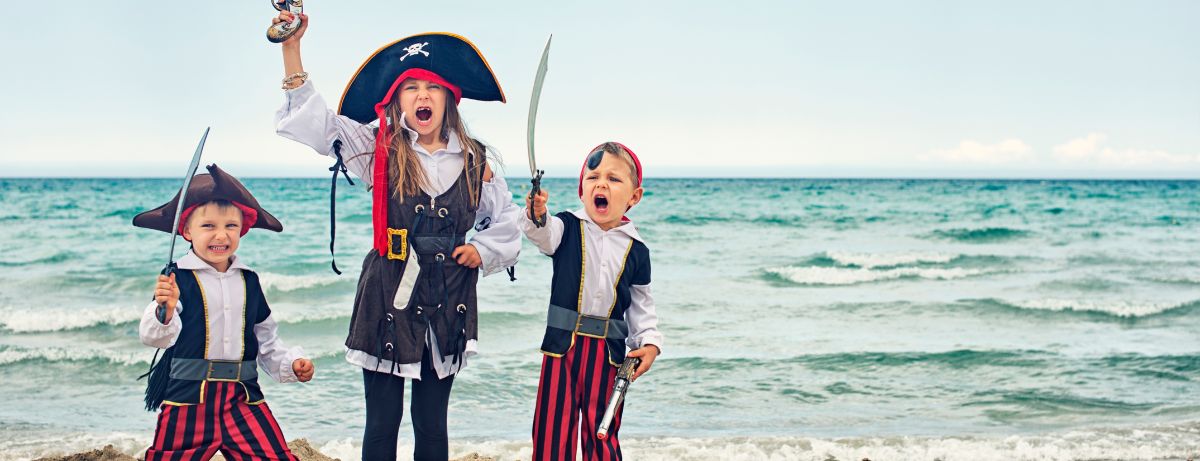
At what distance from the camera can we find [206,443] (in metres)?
3.11

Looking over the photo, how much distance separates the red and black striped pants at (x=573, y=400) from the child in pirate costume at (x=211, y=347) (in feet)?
2.52

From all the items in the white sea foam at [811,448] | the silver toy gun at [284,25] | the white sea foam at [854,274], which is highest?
the silver toy gun at [284,25]

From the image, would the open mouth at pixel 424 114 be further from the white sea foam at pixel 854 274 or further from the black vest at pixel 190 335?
the white sea foam at pixel 854 274

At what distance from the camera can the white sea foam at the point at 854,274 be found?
1339cm

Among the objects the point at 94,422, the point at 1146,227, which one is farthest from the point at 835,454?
the point at 1146,227

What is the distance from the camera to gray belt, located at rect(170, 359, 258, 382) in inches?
122

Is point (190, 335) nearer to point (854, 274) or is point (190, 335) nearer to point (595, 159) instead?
point (595, 159)

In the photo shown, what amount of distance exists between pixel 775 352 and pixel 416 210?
550 centimetres

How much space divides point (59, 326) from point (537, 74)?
768 cm

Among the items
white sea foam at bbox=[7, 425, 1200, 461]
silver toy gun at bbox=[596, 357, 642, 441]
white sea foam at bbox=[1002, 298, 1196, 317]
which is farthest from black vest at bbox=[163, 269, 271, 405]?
white sea foam at bbox=[1002, 298, 1196, 317]

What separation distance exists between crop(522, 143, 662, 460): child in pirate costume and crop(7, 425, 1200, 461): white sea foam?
1883 millimetres

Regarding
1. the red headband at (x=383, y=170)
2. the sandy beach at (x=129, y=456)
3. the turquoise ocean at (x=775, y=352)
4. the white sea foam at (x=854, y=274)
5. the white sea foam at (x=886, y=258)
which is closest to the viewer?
the red headband at (x=383, y=170)

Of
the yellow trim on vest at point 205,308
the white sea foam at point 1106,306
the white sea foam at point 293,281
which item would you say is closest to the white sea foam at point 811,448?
the yellow trim on vest at point 205,308

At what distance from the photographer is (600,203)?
11.1 feet
